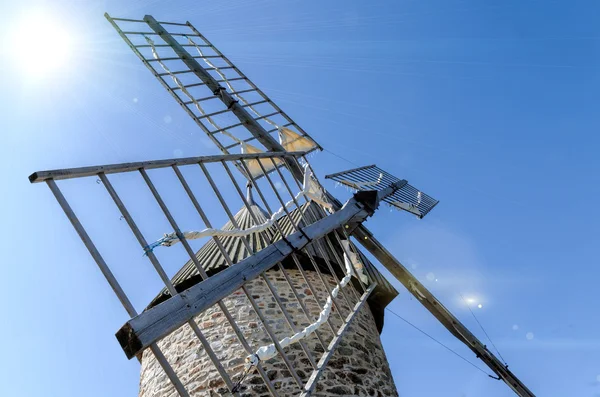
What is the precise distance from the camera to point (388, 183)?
24.5 ft

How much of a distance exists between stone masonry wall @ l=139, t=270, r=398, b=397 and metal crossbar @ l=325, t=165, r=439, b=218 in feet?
6.24

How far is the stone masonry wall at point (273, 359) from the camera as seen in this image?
13.4 ft

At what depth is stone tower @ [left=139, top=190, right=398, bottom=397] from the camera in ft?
13.4

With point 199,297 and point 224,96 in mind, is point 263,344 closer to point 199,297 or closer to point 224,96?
point 199,297

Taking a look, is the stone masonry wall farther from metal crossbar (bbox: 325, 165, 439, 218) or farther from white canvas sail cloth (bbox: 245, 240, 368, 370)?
metal crossbar (bbox: 325, 165, 439, 218)

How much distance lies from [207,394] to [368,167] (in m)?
4.41

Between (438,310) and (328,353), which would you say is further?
(438,310)

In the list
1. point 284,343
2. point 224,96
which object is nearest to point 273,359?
point 284,343

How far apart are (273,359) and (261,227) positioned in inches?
46.9

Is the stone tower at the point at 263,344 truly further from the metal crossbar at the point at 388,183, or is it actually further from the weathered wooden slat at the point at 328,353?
the metal crossbar at the point at 388,183

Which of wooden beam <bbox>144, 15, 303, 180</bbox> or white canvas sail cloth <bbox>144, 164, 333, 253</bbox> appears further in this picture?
wooden beam <bbox>144, 15, 303, 180</bbox>

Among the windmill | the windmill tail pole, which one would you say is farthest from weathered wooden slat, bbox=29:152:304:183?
the windmill tail pole

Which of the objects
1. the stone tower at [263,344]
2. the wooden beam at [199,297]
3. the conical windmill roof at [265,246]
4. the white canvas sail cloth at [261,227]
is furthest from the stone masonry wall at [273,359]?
the white canvas sail cloth at [261,227]

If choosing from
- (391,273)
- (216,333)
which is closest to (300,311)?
(216,333)
